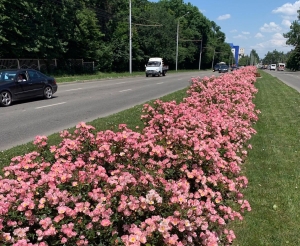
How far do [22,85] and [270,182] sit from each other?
1155cm

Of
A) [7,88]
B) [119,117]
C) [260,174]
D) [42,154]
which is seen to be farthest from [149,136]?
[7,88]

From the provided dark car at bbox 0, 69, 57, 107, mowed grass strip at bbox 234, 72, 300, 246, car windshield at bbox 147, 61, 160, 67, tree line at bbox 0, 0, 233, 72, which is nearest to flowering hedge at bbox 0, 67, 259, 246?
mowed grass strip at bbox 234, 72, 300, 246

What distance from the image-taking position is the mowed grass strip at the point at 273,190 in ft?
12.0

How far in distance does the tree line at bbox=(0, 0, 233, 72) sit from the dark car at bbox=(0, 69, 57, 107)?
47.8 feet

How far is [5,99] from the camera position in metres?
12.6

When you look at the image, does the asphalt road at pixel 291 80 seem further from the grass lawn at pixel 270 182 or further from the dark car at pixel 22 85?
the dark car at pixel 22 85

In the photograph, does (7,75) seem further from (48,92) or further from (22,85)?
(48,92)

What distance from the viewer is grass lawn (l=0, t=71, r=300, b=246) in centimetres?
369

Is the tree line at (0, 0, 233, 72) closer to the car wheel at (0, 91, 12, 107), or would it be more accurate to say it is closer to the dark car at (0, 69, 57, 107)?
the dark car at (0, 69, 57, 107)

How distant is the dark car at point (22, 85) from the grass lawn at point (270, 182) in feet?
18.9

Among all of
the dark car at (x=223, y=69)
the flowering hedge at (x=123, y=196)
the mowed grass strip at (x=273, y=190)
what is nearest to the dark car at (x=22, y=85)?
the mowed grass strip at (x=273, y=190)

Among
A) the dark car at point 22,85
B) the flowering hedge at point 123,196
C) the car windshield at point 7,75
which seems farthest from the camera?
the car windshield at point 7,75

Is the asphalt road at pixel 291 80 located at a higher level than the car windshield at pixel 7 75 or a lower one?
lower

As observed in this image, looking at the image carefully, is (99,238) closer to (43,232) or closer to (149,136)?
(43,232)
